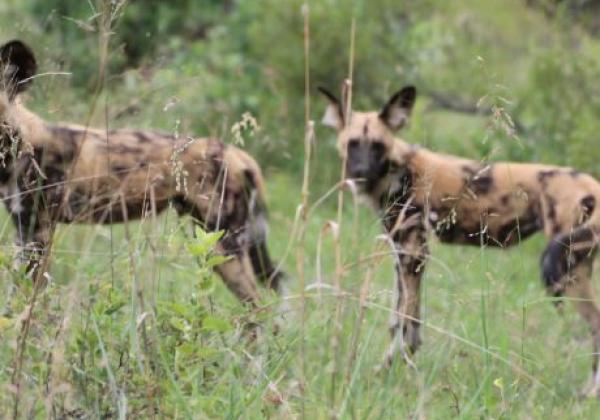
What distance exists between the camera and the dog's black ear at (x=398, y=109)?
5.64 metres

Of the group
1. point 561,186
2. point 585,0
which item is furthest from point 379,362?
point 585,0

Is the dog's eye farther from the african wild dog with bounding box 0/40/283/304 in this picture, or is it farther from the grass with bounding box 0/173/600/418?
the grass with bounding box 0/173/600/418

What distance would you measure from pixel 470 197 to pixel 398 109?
69 cm

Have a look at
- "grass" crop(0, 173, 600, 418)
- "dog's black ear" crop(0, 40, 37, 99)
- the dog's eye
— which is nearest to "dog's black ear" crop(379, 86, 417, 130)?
the dog's eye

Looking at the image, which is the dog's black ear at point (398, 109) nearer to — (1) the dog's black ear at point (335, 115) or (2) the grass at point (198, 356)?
(1) the dog's black ear at point (335, 115)

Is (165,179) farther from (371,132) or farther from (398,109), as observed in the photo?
(398,109)

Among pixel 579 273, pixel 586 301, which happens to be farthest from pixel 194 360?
pixel 579 273

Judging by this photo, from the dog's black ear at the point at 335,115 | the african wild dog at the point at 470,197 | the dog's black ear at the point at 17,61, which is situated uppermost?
the dog's black ear at the point at 17,61

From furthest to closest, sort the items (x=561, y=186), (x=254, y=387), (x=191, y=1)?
(x=191, y=1), (x=561, y=186), (x=254, y=387)

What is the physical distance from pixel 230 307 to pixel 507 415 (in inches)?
28.8

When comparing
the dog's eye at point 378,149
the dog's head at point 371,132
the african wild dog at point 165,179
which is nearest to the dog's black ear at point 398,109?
the dog's head at point 371,132

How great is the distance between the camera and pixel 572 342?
4656 mm

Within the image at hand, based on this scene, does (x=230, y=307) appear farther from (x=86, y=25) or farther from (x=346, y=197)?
(x=346, y=197)

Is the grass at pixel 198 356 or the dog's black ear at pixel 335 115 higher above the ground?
the dog's black ear at pixel 335 115
